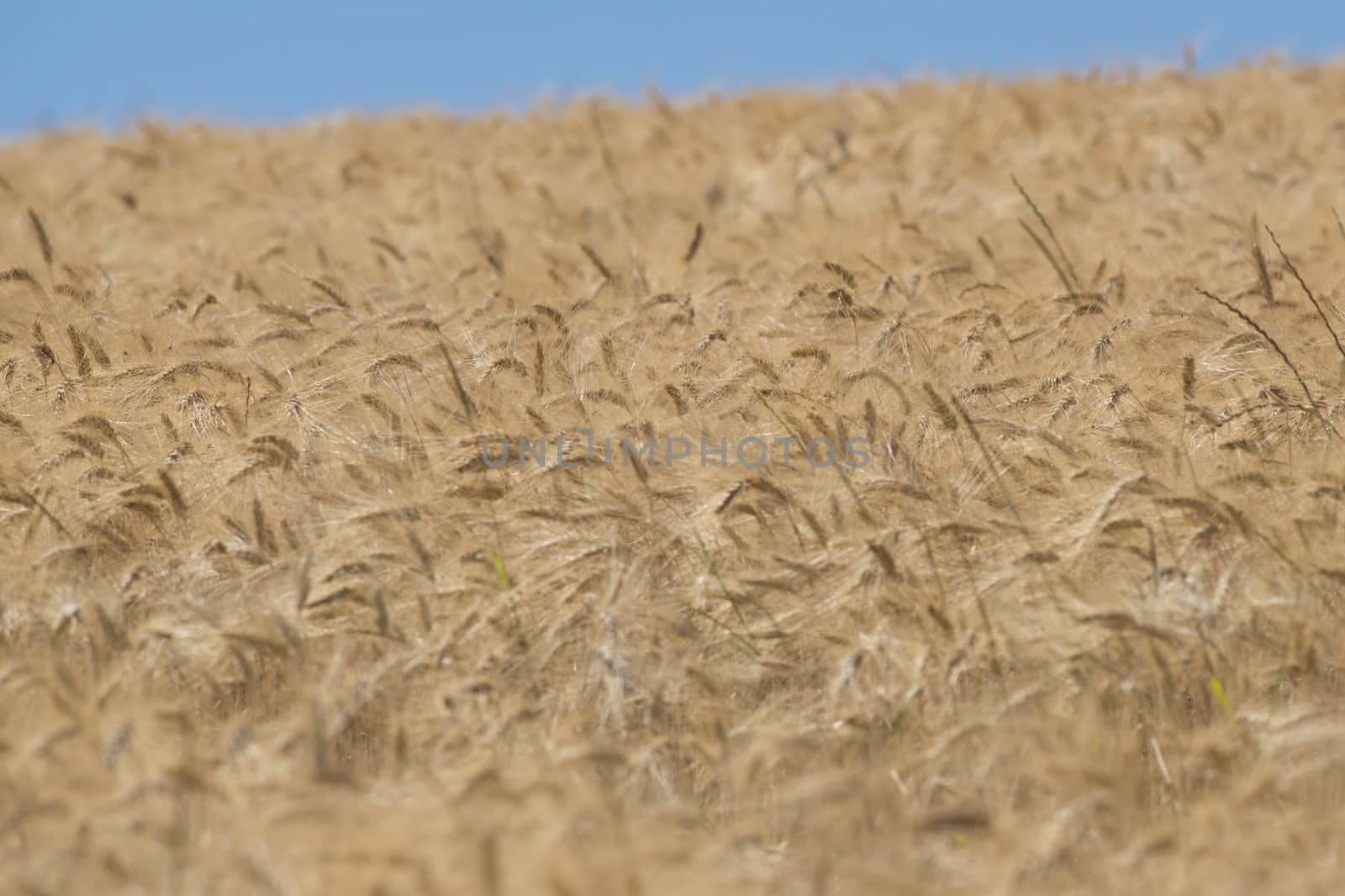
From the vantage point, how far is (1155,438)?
3.52 m

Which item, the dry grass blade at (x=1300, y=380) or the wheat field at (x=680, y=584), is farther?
the dry grass blade at (x=1300, y=380)

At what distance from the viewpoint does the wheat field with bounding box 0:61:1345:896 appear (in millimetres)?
2295

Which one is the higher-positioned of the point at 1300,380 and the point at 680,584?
the point at 1300,380

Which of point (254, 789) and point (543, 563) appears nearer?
point (254, 789)

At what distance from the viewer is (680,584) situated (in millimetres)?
3346

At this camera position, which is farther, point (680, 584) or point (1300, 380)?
point (1300, 380)

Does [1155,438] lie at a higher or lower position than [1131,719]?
higher

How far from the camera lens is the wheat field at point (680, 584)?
2.29 m

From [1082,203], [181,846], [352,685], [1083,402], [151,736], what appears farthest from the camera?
[1082,203]

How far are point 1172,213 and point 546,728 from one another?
4481 mm

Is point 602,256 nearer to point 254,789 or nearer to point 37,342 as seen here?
point 37,342

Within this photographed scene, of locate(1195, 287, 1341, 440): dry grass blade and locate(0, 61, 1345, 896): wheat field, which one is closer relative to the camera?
locate(0, 61, 1345, 896): wheat field

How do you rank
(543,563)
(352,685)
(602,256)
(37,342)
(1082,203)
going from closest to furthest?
1. (352,685)
2. (543,563)
3. (37,342)
4. (602,256)
5. (1082,203)

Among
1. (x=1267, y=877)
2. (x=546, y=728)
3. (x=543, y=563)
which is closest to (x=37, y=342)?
(x=543, y=563)
